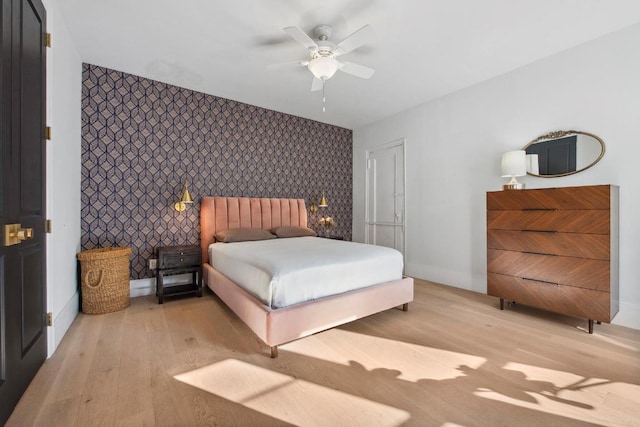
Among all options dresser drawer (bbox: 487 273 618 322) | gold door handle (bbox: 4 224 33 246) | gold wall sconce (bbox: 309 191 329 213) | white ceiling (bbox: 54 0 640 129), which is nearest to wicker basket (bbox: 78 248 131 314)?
gold door handle (bbox: 4 224 33 246)

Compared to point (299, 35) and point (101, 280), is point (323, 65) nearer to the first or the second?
point (299, 35)

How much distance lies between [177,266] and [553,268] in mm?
3944

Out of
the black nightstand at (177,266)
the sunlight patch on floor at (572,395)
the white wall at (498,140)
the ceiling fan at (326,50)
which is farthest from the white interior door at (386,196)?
the black nightstand at (177,266)

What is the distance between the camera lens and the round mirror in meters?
2.68

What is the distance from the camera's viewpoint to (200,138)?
3781 millimetres

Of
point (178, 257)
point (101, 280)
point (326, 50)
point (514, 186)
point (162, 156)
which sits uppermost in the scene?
point (326, 50)

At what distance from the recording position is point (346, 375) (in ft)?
5.85

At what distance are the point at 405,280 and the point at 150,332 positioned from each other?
8.07 feet

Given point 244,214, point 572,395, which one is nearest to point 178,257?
point 244,214

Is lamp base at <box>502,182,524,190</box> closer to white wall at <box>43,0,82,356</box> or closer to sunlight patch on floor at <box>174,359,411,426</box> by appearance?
sunlight patch on floor at <box>174,359,411,426</box>

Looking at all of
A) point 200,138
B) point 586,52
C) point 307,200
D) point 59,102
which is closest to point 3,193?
point 59,102

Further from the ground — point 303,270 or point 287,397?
point 303,270

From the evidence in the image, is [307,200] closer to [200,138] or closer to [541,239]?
[200,138]

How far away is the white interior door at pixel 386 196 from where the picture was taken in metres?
4.63
